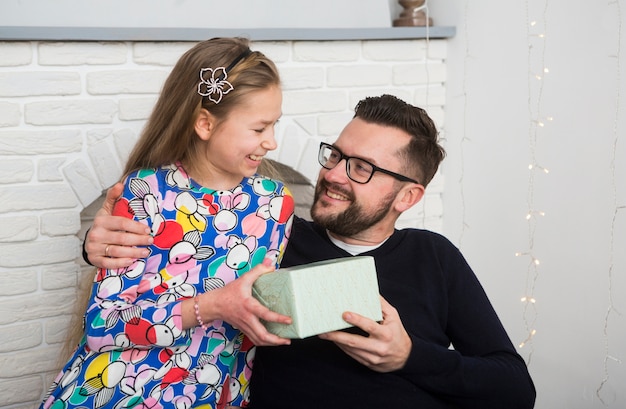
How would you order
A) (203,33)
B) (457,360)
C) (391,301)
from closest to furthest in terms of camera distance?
(457,360)
(391,301)
(203,33)

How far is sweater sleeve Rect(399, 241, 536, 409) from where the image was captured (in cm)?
175

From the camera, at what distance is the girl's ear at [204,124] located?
5.96ft

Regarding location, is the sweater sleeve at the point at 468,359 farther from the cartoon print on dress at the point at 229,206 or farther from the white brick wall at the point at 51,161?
the white brick wall at the point at 51,161

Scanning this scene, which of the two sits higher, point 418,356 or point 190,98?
point 190,98

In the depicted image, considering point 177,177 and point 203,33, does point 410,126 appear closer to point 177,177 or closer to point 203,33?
point 177,177

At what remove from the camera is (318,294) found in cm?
153

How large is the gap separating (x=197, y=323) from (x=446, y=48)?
5.46 ft

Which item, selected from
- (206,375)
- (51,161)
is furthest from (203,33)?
(206,375)

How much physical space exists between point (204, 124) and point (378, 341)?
0.65 m

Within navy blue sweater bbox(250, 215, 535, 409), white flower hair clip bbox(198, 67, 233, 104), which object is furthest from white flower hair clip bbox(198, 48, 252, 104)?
navy blue sweater bbox(250, 215, 535, 409)

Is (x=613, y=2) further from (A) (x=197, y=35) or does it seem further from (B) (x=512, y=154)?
(A) (x=197, y=35)

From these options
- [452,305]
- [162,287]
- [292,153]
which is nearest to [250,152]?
[162,287]

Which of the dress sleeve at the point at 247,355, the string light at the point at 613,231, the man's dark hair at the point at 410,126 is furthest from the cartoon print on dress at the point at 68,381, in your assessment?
the string light at the point at 613,231

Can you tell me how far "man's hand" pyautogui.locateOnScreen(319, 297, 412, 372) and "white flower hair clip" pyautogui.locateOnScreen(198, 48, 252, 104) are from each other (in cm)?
59
